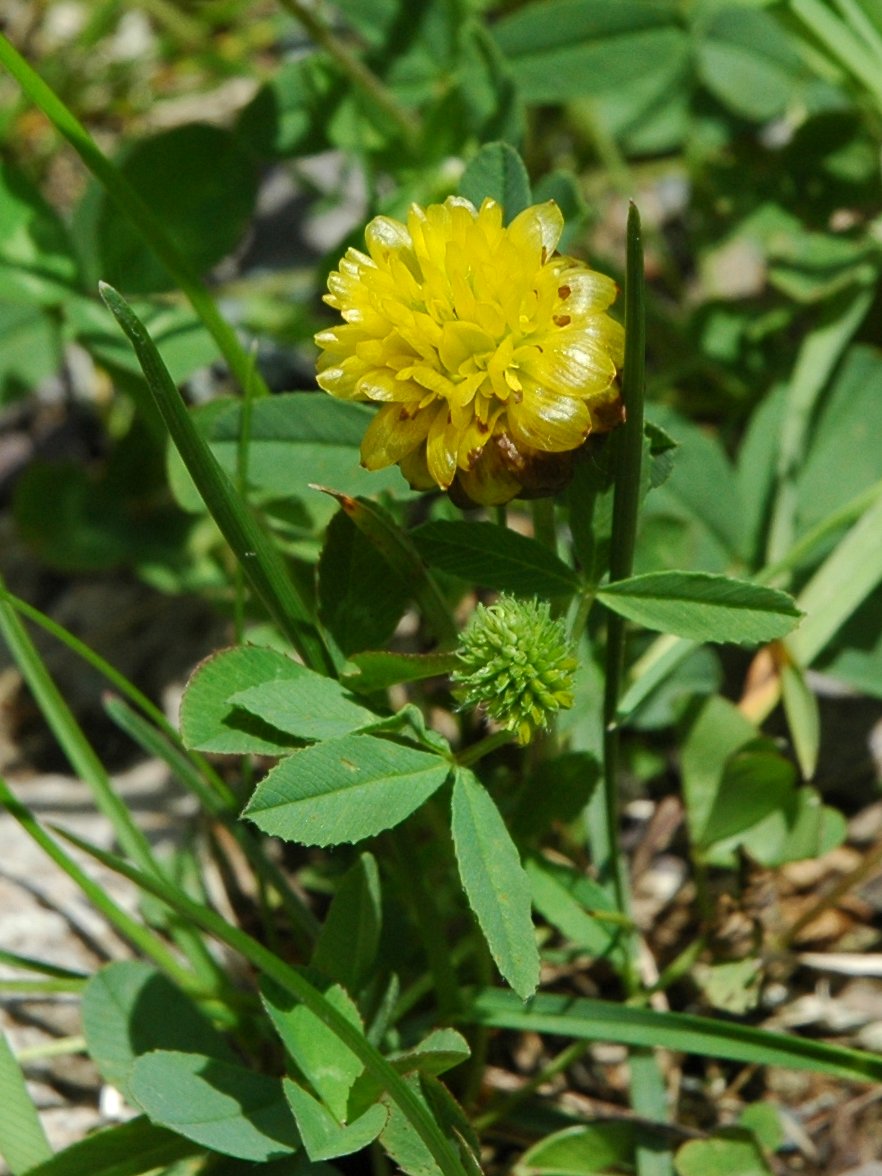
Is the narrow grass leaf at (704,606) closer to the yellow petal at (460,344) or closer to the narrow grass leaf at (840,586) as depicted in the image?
the yellow petal at (460,344)

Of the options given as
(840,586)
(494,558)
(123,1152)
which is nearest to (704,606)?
(494,558)

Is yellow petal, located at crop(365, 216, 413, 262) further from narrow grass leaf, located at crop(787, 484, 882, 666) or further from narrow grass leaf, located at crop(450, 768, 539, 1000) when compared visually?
narrow grass leaf, located at crop(787, 484, 882, 666)

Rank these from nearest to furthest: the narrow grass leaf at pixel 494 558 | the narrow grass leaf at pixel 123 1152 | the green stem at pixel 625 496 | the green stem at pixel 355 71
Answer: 1. the green stem at pixel 625 496
2. the narrow grass leaf at pixel 494 558
3. the narrow grass leaf at pixel 123 1152
4. the green stem at pixel 355 71

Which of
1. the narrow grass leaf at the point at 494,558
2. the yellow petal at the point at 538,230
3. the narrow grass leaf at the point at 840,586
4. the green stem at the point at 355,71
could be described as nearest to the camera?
the yellow petal at the point at 538,230

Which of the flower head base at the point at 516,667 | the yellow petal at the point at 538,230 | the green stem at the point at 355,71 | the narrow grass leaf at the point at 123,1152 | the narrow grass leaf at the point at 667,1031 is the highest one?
the green stem at the point at 355,71

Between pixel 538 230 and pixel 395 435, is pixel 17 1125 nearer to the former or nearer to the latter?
pixel 395 435

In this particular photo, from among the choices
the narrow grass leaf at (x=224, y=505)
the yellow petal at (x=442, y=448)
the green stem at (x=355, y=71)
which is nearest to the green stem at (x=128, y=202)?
the narrow grass leaf at (x=224, y=505)

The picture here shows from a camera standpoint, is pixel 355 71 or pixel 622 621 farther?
pixel 355 71
